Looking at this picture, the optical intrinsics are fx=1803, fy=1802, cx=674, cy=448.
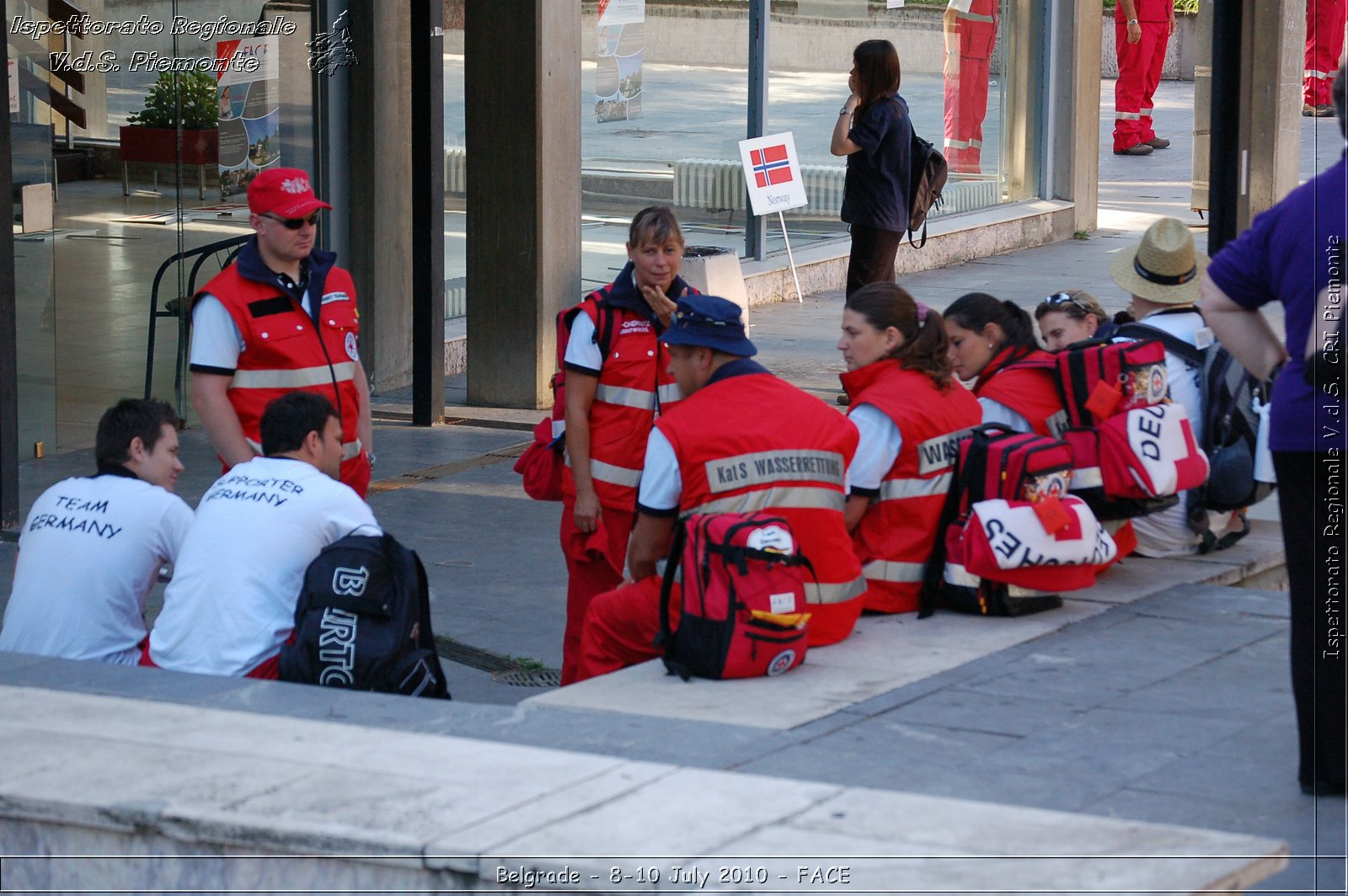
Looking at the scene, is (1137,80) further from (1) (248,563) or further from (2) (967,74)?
(1) (248,563)

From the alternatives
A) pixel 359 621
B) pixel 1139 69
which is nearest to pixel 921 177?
pixel 359 621

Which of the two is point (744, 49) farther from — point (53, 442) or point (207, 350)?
point (207, 350)

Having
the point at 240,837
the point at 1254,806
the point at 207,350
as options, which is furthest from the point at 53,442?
the point at 1254,806

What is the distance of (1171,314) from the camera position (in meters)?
6.61

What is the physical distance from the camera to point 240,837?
3.62 m

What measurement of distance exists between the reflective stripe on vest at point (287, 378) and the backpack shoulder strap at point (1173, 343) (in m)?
2.80

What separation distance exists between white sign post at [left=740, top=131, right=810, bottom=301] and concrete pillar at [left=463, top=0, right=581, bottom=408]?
3.87 metres

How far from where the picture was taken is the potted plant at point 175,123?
1023 cm

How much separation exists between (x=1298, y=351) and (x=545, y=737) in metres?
1.99

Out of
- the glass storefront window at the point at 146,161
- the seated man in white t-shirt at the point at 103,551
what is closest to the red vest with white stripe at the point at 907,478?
the seated man in white t-shirt at the point at 103,551

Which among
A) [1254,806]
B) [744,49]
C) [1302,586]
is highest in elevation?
[744,49]

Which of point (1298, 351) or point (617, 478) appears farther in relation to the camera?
point (617, 478)

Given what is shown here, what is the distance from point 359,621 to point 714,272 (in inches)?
271

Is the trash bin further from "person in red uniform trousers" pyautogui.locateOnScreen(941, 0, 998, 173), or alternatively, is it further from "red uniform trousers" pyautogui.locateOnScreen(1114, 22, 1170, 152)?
"red uniform trousers" pyautogui.locateOnScreen(1114, 22, 1170, 152)
